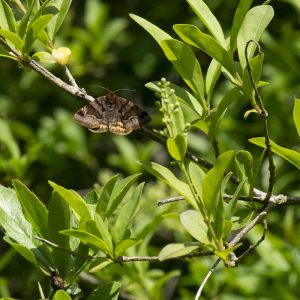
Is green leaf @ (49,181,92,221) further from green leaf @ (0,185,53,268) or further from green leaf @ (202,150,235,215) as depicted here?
green leaf @ (202,150,235,215)

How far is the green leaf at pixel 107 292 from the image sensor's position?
5.12 ft

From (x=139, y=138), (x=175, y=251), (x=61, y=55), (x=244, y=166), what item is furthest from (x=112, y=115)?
(x=139, y=138)

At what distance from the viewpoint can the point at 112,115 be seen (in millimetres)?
1602

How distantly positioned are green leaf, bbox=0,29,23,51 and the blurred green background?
38.5 inches

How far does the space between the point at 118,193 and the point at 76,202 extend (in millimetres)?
78

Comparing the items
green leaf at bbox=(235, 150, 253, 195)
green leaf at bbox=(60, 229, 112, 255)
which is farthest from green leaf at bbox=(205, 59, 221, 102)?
green leaf at bbox=(60, 229, 112, 255)

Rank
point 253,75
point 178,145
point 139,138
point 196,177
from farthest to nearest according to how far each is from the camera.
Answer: point 139,138 < point 253,75 < point 196,177 < point 178,145

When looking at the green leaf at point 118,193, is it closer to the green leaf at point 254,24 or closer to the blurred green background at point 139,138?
the green leaf at point 254,24

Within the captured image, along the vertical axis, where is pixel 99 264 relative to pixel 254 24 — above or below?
below

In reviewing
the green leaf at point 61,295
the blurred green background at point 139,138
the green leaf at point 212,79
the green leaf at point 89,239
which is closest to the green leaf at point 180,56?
the green leaf at point 212,79

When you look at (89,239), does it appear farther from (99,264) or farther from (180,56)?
(180,56)

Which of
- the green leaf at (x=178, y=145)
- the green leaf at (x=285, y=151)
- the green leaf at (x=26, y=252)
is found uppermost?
the green leaf at (x=178, y=145)

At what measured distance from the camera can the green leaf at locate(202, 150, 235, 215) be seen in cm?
131

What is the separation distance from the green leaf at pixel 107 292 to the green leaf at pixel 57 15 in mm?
533
